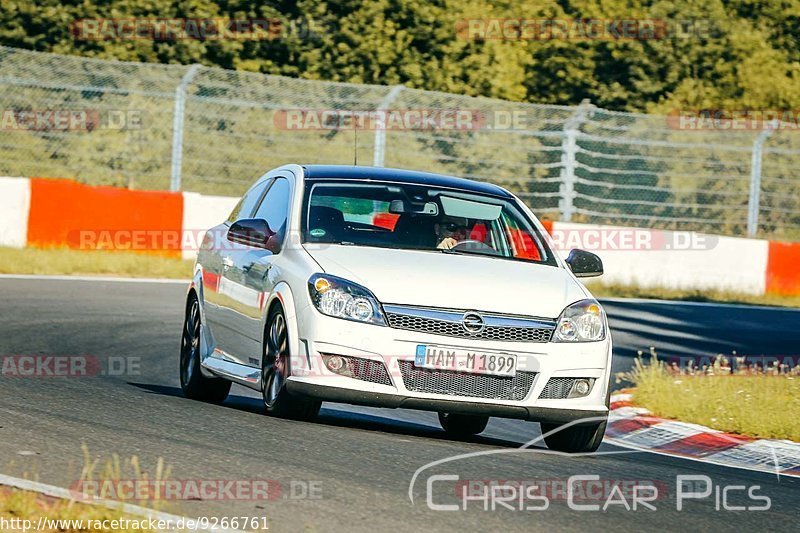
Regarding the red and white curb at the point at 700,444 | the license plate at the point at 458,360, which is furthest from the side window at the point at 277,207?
the red and white curb at the point at 700,444

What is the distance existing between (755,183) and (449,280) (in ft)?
58.9

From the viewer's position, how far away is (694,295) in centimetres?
2422

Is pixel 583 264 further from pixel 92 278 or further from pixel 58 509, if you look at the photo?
pixel 92 278

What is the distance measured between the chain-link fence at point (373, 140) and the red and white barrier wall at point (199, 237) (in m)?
1.58

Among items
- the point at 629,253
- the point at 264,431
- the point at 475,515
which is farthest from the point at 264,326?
the point at 629,253

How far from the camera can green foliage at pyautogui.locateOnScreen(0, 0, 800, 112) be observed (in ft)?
107

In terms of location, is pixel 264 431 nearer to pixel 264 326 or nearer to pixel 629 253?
pixel 264 326

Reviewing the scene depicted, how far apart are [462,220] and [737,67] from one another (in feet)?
88.8

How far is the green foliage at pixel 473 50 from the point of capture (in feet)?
107

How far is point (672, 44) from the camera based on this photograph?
36.1m

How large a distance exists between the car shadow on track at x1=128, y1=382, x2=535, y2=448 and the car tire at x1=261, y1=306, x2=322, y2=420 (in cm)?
13

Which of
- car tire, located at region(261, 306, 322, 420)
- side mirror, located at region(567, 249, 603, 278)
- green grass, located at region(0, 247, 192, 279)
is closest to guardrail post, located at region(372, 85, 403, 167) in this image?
green grass, located at region(0, 247, 192, 279)

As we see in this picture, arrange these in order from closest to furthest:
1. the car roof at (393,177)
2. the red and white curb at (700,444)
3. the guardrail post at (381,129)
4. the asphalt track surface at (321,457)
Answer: the asphalt track surface at (321,457)
the red and white curb at (700,444)
the car roof at (393,177)
the guardrail post at (381,129)

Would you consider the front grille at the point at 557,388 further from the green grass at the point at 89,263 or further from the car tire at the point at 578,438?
the green grass at the point at 89,263
